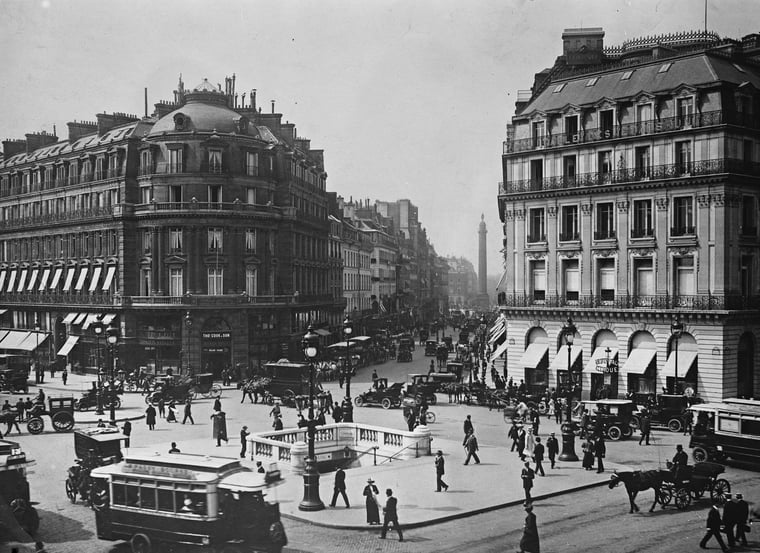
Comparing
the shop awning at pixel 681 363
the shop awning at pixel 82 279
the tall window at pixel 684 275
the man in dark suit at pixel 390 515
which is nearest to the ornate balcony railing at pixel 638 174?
the tall window at pixel 684 275

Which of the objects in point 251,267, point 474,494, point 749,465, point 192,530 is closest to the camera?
point 192,530

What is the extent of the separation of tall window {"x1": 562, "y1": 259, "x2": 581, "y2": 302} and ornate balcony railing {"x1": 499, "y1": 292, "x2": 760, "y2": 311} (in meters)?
0.32

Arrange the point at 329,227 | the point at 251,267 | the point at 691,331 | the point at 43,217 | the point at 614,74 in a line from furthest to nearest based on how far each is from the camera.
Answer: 1. the point at 329,227
2. the point at 43,217
3. the point at 251,267
4. the point at 614,74
5. the point at 691,331

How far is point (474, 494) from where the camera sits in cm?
2416

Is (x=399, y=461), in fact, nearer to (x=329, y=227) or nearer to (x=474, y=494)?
(x=474, y=494)

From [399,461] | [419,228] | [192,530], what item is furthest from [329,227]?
[419,228]

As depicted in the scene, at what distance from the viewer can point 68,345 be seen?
200 ft

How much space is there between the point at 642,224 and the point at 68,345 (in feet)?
143

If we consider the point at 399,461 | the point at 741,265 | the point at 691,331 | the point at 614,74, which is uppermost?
the point at 614,74

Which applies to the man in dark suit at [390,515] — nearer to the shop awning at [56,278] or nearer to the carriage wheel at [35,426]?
the carriage wheel at [35,426]

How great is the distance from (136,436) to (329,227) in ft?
146

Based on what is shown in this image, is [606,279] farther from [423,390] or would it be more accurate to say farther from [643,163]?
[423,390]

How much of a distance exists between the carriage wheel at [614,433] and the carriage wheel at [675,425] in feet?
10.6

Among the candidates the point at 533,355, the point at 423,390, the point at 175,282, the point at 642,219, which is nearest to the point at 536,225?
the point at 642,219
